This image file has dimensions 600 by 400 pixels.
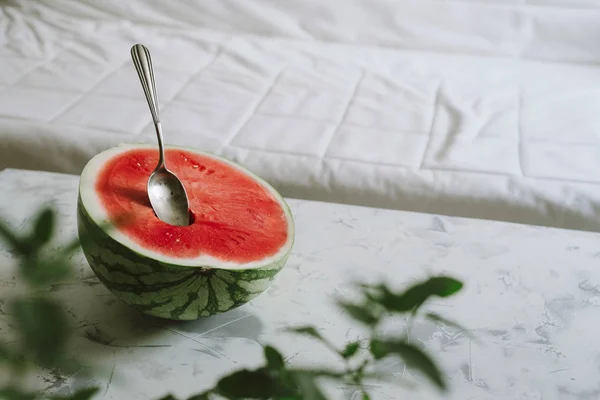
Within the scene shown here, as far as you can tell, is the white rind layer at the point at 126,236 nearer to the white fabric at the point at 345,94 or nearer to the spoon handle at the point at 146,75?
the spoon handle at the point at 146,75

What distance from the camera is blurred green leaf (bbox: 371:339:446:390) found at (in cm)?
24

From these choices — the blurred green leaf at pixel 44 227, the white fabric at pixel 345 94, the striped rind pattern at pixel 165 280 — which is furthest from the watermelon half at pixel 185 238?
the white fabric at pixel 345 94

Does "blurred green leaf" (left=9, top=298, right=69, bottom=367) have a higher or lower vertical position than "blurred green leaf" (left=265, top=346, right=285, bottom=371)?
higher

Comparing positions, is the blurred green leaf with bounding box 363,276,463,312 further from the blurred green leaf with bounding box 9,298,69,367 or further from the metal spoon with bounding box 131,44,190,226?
the metal spoon with bounding box 131,44,190,226

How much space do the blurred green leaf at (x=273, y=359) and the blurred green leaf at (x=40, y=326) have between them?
0.08 meters

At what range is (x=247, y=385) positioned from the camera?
0.93 feet

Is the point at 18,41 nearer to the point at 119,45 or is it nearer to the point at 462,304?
the point at 119,45

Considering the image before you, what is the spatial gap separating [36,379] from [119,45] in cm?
121

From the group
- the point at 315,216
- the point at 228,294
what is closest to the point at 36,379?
the point at 228,294

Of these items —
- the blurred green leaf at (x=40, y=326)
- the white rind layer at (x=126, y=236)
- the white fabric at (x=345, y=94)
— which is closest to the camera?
the blurred green leaf at (x=40, y=326)

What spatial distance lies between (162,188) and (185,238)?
85 millimetres

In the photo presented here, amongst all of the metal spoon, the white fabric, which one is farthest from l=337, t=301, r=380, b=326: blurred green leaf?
the white fabric

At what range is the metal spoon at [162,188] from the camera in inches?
29.6

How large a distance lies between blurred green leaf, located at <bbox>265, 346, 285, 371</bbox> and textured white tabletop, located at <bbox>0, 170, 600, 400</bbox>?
40 cm
